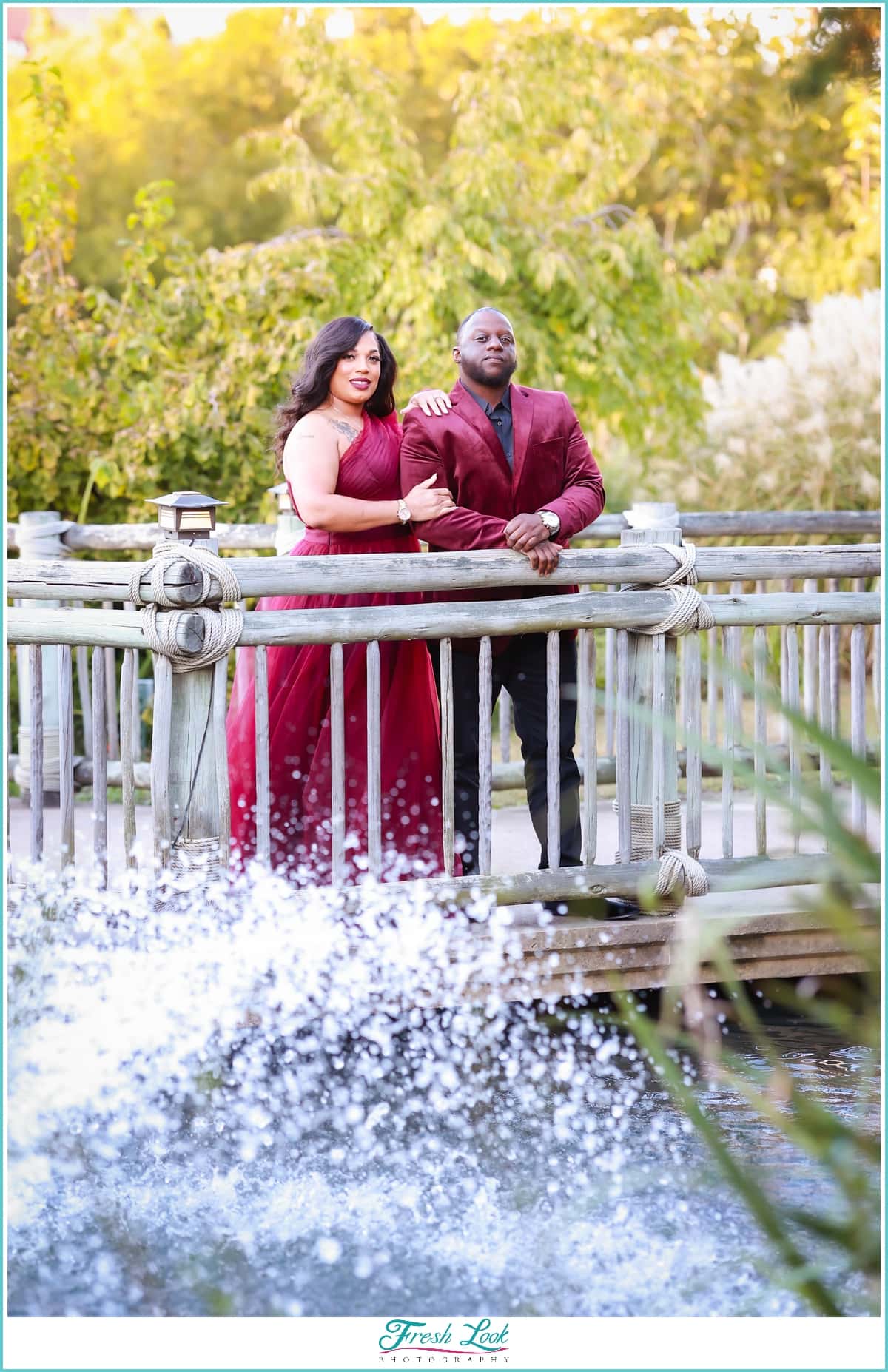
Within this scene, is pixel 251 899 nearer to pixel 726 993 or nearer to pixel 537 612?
pixel 537 612

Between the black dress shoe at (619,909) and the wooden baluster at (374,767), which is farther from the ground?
the wooden baluster at (374,767)

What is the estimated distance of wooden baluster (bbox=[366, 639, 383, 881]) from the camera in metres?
3.84

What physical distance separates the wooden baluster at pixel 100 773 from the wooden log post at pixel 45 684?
6.17 ft

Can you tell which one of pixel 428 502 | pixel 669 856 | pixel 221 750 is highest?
pixel 428 502

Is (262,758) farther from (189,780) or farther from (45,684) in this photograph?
(45,684)

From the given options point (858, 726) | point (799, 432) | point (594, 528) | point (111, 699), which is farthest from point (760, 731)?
point (799, 432)

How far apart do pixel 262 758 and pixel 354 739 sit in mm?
499

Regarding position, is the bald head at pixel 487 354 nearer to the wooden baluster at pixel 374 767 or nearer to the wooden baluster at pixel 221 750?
the wooden baluster at pixel 374 767

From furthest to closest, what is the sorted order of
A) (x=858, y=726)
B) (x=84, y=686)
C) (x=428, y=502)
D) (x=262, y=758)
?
(x=84, y=686)
(x=858, y=726)
(x=428, y=502)
(x=262, y=758)

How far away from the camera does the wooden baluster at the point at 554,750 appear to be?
409 cm

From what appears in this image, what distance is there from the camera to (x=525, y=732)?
4336 millimetres

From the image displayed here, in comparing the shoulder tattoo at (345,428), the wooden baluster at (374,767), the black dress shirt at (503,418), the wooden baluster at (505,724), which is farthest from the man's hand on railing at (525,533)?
the wooden baluster at (505,724)

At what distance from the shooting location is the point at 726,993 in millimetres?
4688

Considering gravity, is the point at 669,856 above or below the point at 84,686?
below
